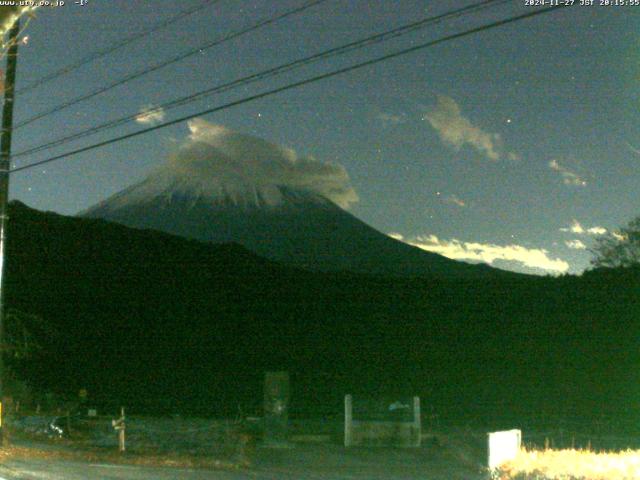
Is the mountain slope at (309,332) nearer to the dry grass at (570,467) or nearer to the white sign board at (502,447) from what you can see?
the white sign board at (502,447)

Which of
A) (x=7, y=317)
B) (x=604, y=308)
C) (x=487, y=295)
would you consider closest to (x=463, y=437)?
(x=7, y=317)

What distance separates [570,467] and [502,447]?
183 centimetres

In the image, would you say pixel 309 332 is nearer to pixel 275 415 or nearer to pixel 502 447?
pixel 275 415

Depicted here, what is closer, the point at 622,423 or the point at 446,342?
the point at 622,423

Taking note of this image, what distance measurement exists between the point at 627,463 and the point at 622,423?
832 inches

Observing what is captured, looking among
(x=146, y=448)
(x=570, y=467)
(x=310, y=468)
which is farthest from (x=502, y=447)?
(x=146, y=448)

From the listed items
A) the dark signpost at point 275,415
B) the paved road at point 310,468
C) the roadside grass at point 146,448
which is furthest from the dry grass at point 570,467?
the dark signpost at point 275,415

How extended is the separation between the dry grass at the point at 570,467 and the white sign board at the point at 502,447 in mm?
187

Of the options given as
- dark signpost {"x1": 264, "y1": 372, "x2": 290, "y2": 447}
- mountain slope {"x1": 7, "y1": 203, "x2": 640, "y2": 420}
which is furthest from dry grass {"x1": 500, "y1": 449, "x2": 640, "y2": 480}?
mountain slope {"x1": 7, "y1": 203, "x2": 640, "y2": 420}

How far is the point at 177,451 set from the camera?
19141mm

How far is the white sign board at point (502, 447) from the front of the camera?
15070 millimetres

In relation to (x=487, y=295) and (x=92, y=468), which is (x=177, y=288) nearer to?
(x=487, y=295)

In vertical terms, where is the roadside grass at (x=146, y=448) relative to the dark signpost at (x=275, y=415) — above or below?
below

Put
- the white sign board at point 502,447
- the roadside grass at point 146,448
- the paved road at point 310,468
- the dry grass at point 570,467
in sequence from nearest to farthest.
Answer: the dry grass at point 570,467 → the paved road at point 310,468 → the white sign board at point 502,447 → the roadside grass at point 146,448
